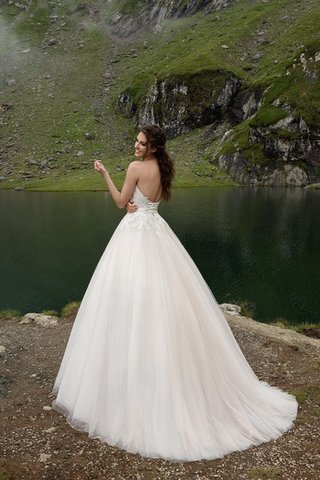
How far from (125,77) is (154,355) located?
178 metres

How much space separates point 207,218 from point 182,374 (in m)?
63.7

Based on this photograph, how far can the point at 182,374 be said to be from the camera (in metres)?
8.15

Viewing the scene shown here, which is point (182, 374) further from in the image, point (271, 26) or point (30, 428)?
point (271, 26)

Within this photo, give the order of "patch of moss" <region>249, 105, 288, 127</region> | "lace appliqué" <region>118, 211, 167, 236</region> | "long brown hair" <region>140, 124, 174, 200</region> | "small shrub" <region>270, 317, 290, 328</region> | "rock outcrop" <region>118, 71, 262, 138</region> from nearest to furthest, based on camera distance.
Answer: "long brown hair" <region>140, 124, 174, 200</region>
"lace appliqué" <region>118, 211, 167, 236</region>
"small shrub" <region>270, 317, 290, 328</region>
"patch of moss" <region>249, 105, 288, 127</region>
"rock outcrop" <region>118, 71, 262, 138</region>

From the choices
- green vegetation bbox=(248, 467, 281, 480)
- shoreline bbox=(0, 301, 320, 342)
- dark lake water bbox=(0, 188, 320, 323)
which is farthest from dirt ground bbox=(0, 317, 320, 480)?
dark lake water bbox=(0, 188, 320, 323)

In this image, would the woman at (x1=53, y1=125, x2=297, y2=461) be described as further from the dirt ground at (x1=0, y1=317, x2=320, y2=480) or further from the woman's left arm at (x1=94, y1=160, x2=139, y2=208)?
the dirt ground at (x1=0, y1=317, x2=320, y2=480)

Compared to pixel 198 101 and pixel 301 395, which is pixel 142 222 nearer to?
pixel 301 395

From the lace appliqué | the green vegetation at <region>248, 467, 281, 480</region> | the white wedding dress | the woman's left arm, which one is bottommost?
the green vegetation at <region>248, 467, 281, 480</region>

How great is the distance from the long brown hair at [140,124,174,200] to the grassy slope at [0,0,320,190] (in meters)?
108

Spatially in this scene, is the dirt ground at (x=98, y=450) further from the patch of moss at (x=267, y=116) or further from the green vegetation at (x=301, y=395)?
the patch of moss at (x=267, y=116)

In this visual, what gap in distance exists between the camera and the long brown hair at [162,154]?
28.1ft

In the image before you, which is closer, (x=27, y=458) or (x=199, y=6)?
(x=27, y=458)

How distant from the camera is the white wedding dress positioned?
794 cm

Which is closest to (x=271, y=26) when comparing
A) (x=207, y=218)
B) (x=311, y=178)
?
(x=311, y=178)
